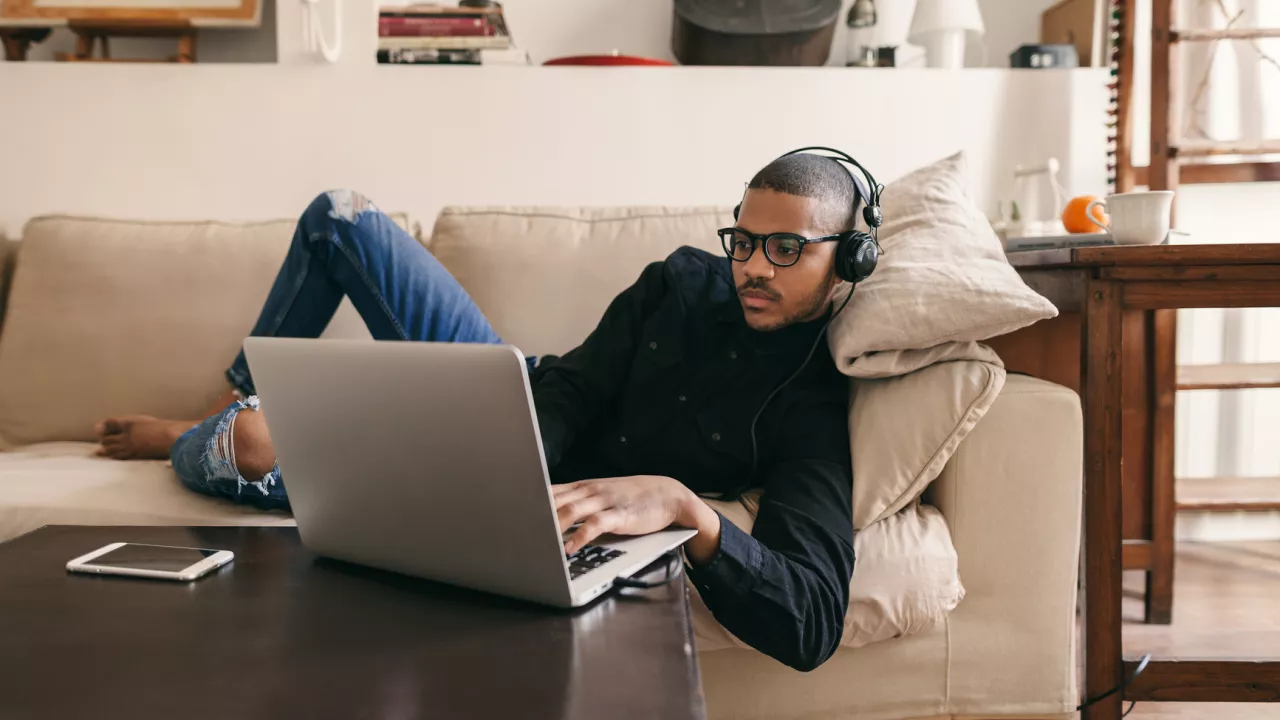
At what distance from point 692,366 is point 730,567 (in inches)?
19.6

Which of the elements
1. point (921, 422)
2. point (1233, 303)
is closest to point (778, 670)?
point (921, 422)

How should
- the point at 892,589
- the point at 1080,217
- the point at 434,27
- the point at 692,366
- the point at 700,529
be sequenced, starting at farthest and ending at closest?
the point at 434,27
the point at 1080,217
the point at 692,366
the point at 892,589
the point at 700,529

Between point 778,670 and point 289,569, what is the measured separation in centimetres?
65

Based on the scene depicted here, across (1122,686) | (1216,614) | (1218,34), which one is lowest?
(1216,614)

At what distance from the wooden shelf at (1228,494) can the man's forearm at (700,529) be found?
4.74ft

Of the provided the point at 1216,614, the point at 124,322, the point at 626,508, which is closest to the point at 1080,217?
the point at 1216,614

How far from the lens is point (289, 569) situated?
82 centimetres

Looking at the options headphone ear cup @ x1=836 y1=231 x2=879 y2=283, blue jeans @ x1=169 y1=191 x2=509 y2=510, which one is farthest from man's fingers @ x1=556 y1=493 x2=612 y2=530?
blue jeans @ x1=169 y1=191 x2=509 y2=510

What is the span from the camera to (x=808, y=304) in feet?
4.27

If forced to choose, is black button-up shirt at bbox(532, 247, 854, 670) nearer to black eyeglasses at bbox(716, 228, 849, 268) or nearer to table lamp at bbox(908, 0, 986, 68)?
black eyeglasses at bbox(716, 228, 849, 268)

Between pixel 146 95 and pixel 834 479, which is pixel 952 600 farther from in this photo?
pixel 146 95

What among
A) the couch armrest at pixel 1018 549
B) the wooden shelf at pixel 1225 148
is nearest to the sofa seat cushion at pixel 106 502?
the couch armrest at pixel 1018 549

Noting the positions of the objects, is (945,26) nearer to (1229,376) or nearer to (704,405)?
(1229,376)

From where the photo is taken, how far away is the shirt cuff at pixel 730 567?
0.92 meters
